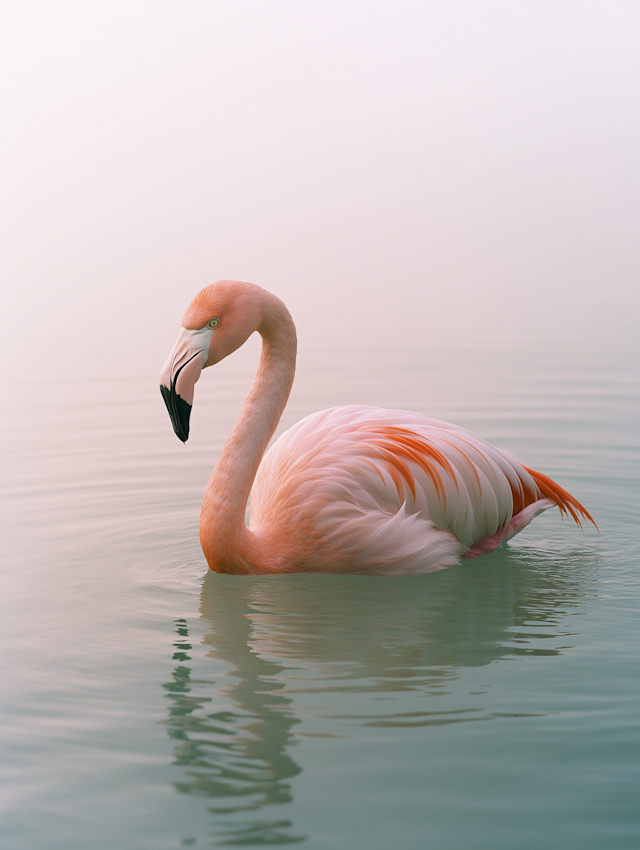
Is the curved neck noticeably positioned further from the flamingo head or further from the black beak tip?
the black beak tip

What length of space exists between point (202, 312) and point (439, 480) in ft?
4.84

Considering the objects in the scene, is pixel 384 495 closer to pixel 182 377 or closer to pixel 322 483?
pixel 322 483

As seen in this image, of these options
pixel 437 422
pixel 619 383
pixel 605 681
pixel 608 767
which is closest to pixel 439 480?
pixel 437 422

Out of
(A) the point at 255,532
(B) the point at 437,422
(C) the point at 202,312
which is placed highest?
(C) the point at 202,312

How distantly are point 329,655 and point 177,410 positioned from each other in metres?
1.32

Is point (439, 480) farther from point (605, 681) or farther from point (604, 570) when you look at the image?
point (605, 681)

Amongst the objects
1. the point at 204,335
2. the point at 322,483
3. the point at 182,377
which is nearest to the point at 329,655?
the point at 322,483

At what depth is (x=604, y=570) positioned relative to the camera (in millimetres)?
5172

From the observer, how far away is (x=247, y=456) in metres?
5.04

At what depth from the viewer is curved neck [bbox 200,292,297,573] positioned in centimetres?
491

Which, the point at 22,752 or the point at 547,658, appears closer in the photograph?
the point at 22,752

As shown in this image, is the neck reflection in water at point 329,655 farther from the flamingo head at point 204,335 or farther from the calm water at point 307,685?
the flamingo head at point 204,335

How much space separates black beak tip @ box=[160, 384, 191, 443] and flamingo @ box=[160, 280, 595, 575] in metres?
0.14

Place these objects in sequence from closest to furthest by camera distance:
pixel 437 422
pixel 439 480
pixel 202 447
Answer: pixel 439 480
pixel 437 422
pixel 202 447
